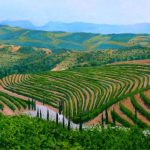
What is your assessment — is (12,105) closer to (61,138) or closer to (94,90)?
(94,90)

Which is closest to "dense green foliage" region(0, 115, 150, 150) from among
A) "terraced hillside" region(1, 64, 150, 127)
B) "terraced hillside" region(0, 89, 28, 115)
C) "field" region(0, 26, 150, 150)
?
"field" region(0, 26, 150, 150)

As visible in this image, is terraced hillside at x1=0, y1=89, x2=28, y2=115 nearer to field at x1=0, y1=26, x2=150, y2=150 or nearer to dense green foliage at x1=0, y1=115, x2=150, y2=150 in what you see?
field at x1=0, y1=26, x2=150, y2=150

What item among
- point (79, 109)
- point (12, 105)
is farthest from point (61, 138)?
point (12, 105)

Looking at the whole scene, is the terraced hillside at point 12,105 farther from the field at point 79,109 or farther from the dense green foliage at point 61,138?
the dense green foliage at point 61,138

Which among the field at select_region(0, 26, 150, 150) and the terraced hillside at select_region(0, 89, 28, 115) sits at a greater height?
the field at select_region(0, 26, 150, 150)

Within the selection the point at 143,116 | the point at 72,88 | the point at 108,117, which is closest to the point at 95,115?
the point at 108,117

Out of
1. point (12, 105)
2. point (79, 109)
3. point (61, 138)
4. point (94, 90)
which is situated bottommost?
point (12, 105)

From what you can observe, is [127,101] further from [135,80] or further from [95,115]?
[135,80]
